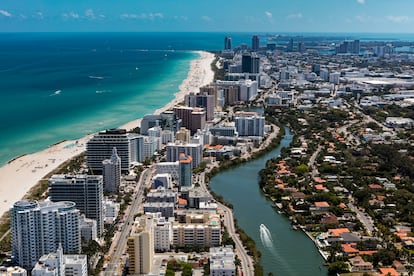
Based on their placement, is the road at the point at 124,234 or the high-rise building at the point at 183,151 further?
the high-rise building at the point at 183,151

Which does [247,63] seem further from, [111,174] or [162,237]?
[162,237]

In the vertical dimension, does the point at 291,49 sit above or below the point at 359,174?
above

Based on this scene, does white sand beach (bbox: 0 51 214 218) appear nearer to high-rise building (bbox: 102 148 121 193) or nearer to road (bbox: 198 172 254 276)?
high-rise building (bbox: 102 148 121 193)

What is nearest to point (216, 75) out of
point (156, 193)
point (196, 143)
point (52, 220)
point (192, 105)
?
point (192, 105)

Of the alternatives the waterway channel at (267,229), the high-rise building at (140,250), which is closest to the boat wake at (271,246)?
the waterway channel at (267,229)

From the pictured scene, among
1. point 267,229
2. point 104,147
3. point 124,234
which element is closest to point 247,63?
point 104,147

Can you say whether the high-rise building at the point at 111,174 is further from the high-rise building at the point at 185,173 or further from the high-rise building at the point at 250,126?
the high-rise building at the point at 250,126

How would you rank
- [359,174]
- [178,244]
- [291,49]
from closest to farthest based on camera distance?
[178,244]
[359,174]
[291,49]

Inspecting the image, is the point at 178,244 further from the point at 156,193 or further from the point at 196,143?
the point at 196,143
